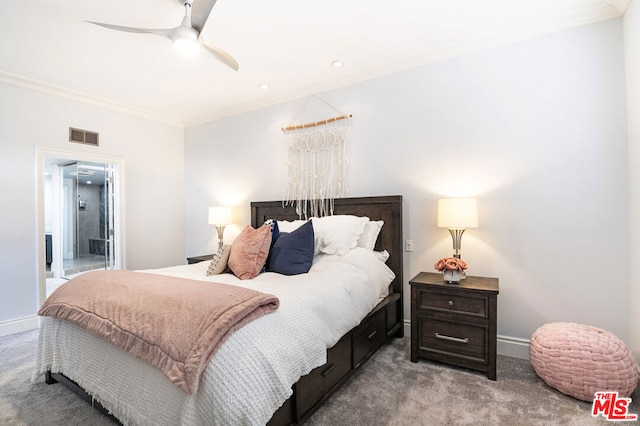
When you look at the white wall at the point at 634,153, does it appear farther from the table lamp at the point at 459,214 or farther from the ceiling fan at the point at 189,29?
the ceiling fan at the point at 189,29

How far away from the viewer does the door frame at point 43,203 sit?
3.40 metres

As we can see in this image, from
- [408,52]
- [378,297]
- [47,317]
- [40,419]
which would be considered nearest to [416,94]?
[408,52]

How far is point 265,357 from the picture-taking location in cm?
134

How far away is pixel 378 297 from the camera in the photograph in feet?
8.30

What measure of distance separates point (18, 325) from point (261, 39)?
3.83 metres

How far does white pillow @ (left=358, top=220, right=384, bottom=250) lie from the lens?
2.93m

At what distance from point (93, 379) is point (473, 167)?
3082 mm

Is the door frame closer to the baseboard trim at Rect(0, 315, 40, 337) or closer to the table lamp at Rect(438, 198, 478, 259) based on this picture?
the baseboard trim at Rect(0, 315, 40, 337)

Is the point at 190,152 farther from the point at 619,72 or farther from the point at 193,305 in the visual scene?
the point at 619,72

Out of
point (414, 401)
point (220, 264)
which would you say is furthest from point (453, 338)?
point (220, 264)

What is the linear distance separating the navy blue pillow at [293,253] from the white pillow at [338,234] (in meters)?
0.22

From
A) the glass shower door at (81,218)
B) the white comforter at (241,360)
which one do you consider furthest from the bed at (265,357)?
the glass shower door at (81,218)

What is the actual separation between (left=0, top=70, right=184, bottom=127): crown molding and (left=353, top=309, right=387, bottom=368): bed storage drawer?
4091mm

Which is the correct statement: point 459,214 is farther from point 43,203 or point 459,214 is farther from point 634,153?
point 43,203
